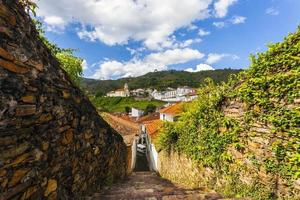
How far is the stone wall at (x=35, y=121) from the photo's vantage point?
2.63 metres

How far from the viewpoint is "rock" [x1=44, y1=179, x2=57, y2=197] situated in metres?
3.36

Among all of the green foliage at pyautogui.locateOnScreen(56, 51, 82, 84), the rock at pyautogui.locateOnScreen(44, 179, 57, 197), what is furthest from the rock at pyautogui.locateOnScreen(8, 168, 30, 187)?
the green foliage at pyautogui.locateOnScreen(56, 51, 82, 84)

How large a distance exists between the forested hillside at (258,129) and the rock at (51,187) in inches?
141

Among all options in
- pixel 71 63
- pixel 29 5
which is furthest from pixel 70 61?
pixel 29 5

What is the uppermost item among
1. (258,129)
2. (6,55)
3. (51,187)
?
(6,55)

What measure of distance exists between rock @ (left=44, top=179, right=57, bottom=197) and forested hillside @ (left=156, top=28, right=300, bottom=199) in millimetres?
3569

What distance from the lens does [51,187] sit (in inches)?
136

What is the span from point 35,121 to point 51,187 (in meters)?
1.05

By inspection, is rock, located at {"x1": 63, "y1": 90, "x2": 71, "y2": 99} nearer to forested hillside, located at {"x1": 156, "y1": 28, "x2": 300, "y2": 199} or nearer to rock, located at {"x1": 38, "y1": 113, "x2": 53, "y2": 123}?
rock, located at {"x1": 38, "y1": 113, "x2": 53, "y2": 123}

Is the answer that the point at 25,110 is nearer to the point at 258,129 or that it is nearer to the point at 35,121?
the point at 35,121

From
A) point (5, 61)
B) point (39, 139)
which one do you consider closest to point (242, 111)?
point (39, 139)

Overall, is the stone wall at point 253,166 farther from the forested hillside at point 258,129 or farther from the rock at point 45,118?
the rock at point 45,118

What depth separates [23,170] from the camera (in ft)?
9.39

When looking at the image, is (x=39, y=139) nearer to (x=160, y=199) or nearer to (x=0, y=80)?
(x=0, y=80)
